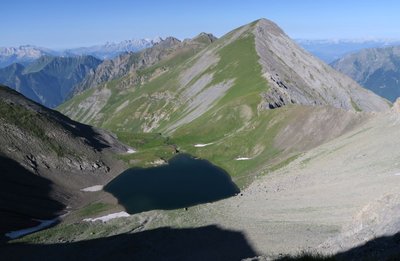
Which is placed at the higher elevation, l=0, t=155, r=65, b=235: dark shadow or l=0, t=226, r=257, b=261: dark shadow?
l=0, t=226, r=257, b=261: dark shadow

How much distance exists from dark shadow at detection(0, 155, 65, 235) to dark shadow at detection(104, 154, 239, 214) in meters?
16.9

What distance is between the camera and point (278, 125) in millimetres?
131750

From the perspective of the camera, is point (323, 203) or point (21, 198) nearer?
point (323, 203)

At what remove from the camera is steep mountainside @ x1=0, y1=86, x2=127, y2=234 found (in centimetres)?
9325

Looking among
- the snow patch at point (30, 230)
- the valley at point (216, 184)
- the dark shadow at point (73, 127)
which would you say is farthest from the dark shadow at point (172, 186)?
the dark shadow at point (73, 127)

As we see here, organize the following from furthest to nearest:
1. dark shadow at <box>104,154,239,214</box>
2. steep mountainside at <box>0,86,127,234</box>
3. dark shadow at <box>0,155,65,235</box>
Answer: dark shadow at <box>104,154,239,214</box> < steep mountainside at <box>0,86,127,234</box> < dark shadow at <box>0,155,65,235</box>

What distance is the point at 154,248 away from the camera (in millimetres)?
54562

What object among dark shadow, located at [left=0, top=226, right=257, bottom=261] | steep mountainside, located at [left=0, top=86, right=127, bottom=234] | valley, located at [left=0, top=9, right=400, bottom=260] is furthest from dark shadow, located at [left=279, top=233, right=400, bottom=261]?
steep mountainside, located at [left=0, top=86, right=127, bottom=234]

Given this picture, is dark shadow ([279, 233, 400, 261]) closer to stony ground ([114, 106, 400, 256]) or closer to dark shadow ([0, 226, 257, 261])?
stony ground ([114, 106, 400, 256])

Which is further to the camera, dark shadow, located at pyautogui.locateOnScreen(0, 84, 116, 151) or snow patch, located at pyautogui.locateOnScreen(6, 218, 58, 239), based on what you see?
dark shadow, located at pyautogui.locateOnScreen(0, 84, 116, 151)

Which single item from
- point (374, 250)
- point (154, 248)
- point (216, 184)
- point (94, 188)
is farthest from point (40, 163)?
point (374, 250)

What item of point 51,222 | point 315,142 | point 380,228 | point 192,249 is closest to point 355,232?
point 380,228

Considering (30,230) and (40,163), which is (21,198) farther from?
(40,163)

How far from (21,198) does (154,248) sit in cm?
5228
